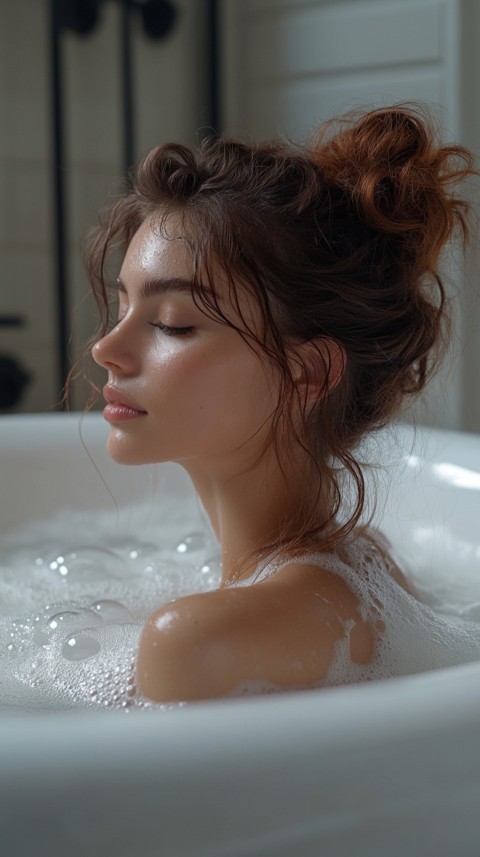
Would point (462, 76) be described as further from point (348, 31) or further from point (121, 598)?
point (121, 598)

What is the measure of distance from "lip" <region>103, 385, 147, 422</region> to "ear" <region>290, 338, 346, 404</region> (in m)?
0.15

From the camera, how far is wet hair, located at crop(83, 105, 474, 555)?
905 mm

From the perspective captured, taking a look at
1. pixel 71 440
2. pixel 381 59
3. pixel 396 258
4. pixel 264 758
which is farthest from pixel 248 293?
pixel 381 59

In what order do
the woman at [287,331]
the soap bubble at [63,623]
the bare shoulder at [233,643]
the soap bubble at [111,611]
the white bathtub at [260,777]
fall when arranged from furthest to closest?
the soap bubble at [111,611] < the soap bubble at [63,623] < the woman at [287,331] < the bare shoulder at [233,643] < the white bathtub at [260,777]

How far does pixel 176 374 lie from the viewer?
909 millimetres

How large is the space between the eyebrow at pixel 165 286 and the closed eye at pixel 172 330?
3 centimetres

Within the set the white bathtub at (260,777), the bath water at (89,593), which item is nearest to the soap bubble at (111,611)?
the bath water at (89,593)

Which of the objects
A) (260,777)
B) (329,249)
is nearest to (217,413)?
(329,249)

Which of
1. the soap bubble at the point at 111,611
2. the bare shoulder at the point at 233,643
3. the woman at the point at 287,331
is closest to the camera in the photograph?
the bare shoulder at the point at 233,643

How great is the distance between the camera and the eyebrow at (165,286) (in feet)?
2.98

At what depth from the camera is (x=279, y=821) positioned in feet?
1.72

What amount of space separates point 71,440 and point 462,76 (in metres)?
1.40

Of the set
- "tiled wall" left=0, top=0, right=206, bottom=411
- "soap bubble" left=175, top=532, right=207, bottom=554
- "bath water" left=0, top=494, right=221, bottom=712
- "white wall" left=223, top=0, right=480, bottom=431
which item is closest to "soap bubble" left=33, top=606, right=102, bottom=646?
"bath water" left=0, top=494, right=221, bottom=712

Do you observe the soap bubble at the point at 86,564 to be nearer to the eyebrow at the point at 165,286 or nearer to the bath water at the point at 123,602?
the bath water at the point at 123,602
